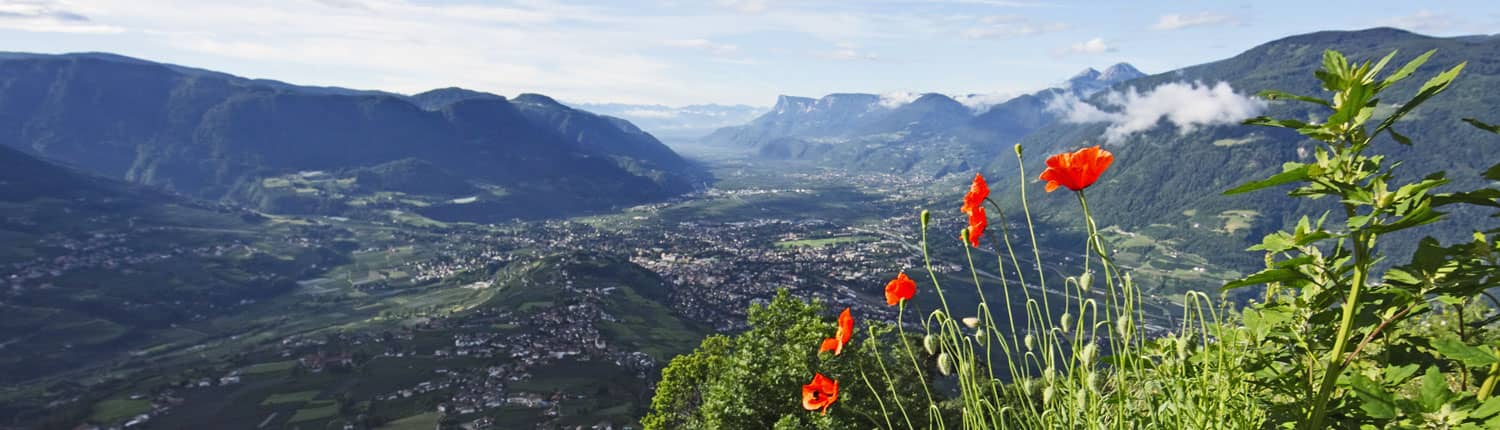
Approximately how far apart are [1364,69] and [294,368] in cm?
14139

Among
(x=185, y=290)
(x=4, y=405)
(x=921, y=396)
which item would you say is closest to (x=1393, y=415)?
(x=921, y=396)

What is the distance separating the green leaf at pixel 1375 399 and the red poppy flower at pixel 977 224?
1.70 metres

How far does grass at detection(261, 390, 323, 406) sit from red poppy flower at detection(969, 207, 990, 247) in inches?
4803

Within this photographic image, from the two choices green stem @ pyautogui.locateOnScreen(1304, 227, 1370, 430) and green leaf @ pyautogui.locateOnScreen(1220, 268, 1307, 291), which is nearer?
green stem @ pyautogui.locateOnScreen(1304, 227, 1370, 430)

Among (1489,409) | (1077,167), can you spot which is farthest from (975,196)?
(1489,409)

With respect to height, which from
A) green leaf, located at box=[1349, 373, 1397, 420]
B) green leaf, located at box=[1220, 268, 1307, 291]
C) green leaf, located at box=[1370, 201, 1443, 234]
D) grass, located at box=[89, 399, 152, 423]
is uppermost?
green leaf, located at box=[1370, 201, 1443, 234]

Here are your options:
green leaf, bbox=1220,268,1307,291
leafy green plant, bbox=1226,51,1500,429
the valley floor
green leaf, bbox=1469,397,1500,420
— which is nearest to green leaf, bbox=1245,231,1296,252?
leafy green plant, bbox=1226,51,1500,429

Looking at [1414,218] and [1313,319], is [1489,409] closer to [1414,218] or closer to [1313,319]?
[1313,319]

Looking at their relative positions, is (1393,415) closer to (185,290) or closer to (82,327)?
(82,327)

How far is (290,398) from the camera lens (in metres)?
103

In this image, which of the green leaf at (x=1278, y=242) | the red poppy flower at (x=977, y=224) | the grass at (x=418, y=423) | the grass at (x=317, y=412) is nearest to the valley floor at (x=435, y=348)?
the grass at (x=317, y=412)

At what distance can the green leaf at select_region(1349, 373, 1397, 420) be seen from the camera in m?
2.94

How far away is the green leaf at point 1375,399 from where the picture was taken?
9.65 feet

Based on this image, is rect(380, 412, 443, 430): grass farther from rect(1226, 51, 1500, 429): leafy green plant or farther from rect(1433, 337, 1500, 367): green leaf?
rect(1433, 337, 1500, 367): green leaf
